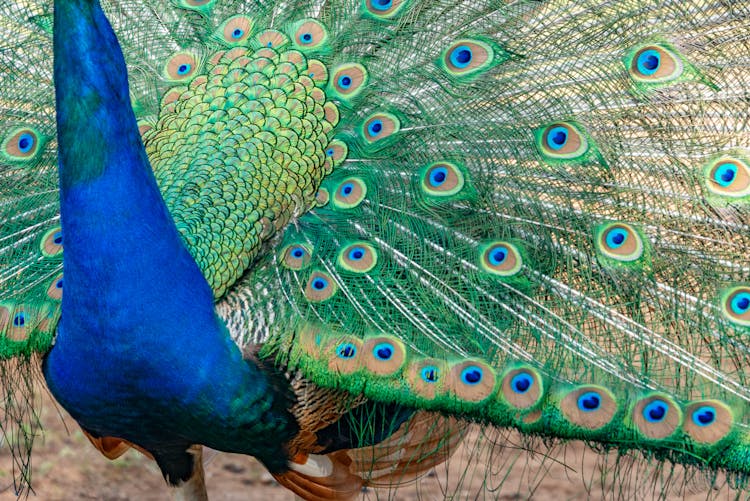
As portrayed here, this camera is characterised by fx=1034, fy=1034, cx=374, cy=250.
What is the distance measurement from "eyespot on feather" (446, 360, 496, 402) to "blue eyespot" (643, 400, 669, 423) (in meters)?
0.29

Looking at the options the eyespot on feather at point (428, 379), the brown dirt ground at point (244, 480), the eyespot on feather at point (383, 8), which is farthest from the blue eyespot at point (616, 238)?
the brown dirt ground at point (244, 480)

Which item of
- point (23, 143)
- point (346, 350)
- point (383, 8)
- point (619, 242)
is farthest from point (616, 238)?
point (23, 143)

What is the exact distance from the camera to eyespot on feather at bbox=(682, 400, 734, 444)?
190 cm

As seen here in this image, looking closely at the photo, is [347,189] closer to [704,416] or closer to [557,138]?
[557,138]

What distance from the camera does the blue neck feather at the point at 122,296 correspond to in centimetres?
172

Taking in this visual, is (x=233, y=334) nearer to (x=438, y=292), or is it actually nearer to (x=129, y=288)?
(x=129, y=288)

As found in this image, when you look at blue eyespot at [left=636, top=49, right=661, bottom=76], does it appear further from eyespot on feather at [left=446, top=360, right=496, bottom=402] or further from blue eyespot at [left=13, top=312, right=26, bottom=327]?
blue eyespot at [left=13, top=312, right=26, bottom=327]

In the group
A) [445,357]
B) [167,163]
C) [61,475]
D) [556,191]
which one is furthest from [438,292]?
[61,475]

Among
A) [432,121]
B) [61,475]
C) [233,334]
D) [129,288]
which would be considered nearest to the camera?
[129,288]

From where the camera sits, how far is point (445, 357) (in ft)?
6.38

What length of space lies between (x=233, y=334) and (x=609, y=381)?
0.72 meters

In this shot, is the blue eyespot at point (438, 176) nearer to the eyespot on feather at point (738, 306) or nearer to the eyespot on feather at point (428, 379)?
the eyespot on feather at point (428, 379)

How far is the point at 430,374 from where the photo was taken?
6.31 ft

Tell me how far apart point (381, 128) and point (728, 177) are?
0.71 meters
